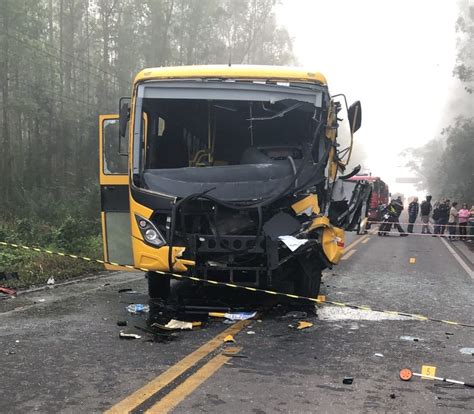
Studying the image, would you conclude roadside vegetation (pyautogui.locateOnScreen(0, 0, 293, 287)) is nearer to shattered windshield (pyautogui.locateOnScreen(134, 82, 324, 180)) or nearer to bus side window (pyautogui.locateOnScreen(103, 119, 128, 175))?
bus side window (pyautogui.locateOnScreen(103, 119, 128, 175))

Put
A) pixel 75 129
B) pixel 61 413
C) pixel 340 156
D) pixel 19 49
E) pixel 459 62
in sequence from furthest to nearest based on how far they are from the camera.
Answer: pixel 459 62
pixel 75 129
pixel 19 49
pixel 340 156
pixel 61 413

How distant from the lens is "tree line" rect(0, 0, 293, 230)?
21609mm

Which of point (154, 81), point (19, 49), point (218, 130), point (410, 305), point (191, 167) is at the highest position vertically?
point (19, 49)

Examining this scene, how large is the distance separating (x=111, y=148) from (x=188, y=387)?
4.14 metres

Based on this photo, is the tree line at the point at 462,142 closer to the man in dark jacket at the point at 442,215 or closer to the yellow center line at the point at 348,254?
the man in dark jacket at the point at 442,215

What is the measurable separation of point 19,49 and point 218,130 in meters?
18.4

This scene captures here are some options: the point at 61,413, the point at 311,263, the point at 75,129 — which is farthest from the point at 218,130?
the point at 75,129

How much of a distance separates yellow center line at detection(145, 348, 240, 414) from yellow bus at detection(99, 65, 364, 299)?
5.42 ft

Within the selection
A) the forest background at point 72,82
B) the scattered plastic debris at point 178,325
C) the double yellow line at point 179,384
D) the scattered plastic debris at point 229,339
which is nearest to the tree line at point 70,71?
the forest background at point 72,82

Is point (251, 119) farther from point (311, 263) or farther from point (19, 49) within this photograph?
point (19, 49)

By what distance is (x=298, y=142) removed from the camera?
706 cm

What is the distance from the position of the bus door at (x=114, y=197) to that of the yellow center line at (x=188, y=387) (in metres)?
2.69

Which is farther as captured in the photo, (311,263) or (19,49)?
(19,49)

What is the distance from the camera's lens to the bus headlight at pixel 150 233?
611 centimetres
